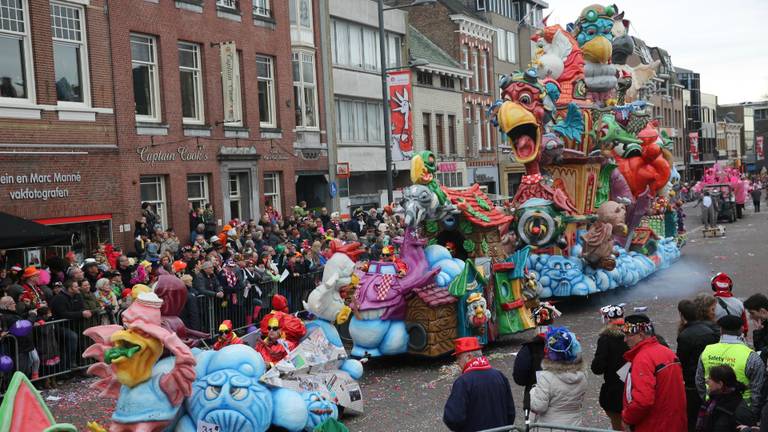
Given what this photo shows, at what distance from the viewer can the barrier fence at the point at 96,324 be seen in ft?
37.0

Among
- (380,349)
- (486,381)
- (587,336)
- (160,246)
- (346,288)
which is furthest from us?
(160,246)

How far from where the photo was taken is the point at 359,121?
102ft

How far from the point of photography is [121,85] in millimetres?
19516

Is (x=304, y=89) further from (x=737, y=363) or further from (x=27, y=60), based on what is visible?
(x=737, y=363)

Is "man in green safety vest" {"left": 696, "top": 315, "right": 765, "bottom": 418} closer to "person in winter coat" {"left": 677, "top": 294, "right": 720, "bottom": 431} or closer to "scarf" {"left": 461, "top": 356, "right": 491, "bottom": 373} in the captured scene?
"person in winter coat" {"left": 677, "top": 294, "right": 720, "bottom": 431}

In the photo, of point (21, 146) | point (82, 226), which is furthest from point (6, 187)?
point (82, 226)

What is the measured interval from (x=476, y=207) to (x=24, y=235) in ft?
22.4

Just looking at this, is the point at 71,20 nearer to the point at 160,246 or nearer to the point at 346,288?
the point at 160,246

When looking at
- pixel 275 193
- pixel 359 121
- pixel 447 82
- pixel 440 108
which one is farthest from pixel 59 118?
pixel 447 82

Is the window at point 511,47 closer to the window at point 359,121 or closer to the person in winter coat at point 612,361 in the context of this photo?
the window at point 359,121

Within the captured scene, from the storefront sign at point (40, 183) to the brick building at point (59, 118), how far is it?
0.02m

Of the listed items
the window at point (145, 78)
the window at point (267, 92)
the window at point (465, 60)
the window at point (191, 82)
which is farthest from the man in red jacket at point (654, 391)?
the window at point (465, 60)

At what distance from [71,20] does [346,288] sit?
1094 centimetres

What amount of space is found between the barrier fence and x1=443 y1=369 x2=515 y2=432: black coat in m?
4.00
